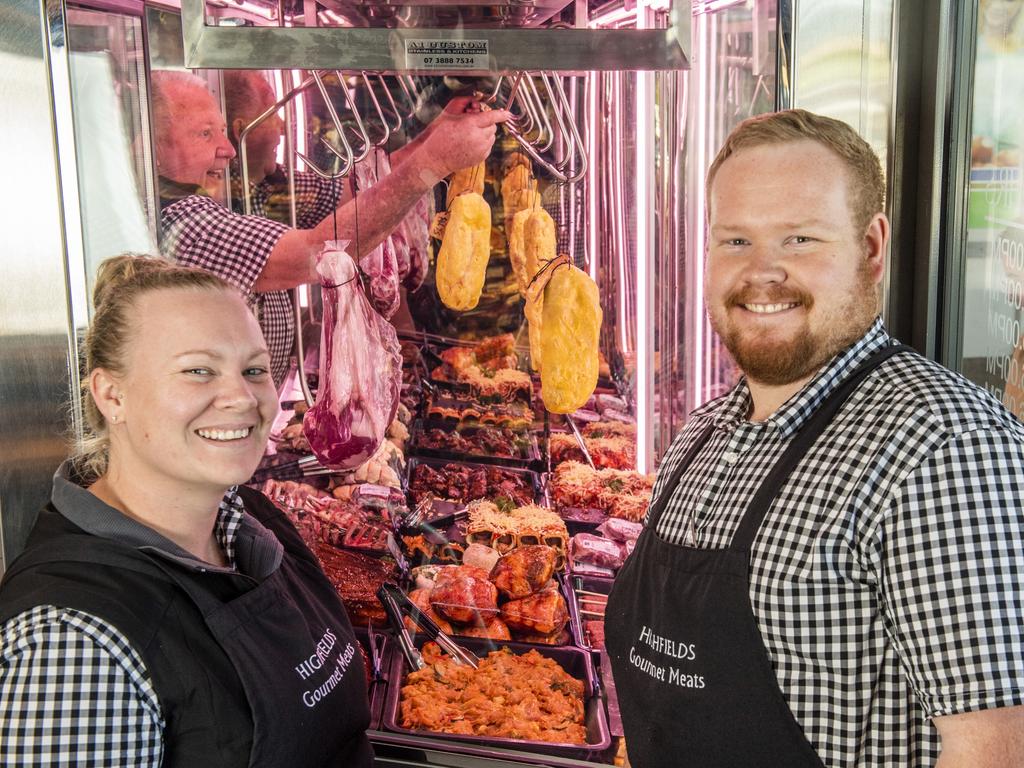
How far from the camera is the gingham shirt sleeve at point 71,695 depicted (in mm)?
1257

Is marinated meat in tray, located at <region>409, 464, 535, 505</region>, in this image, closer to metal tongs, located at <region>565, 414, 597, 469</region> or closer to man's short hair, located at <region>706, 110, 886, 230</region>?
metal tongs, located at <region>565, 414, 597, 469</region>

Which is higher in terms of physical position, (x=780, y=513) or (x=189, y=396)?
(x=189, y=396)

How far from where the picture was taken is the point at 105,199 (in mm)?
2193

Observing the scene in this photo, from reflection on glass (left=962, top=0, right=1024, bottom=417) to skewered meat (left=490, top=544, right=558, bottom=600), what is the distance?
3.34ft

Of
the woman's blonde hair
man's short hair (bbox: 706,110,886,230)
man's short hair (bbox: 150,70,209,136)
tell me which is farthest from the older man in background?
man's short hair (bbox: 706,110,886,230)

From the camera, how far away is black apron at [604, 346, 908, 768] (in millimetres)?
1361

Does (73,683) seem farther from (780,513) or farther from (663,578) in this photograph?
(780,513)

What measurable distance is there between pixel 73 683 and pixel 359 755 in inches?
25.4

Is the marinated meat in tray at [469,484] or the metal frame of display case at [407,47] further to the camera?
the marinated meat in tray at [469,484]

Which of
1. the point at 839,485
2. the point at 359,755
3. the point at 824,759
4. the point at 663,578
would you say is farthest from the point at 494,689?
the point at 839,485

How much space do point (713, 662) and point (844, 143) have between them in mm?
799

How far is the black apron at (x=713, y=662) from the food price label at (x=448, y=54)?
3.44 ft

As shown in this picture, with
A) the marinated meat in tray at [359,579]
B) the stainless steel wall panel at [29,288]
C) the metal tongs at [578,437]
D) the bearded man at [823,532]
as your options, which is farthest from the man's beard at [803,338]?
the stainless steel wall panel at [29,288]

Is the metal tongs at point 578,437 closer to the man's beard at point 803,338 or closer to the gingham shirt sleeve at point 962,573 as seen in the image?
the man's beard at point 803,338
